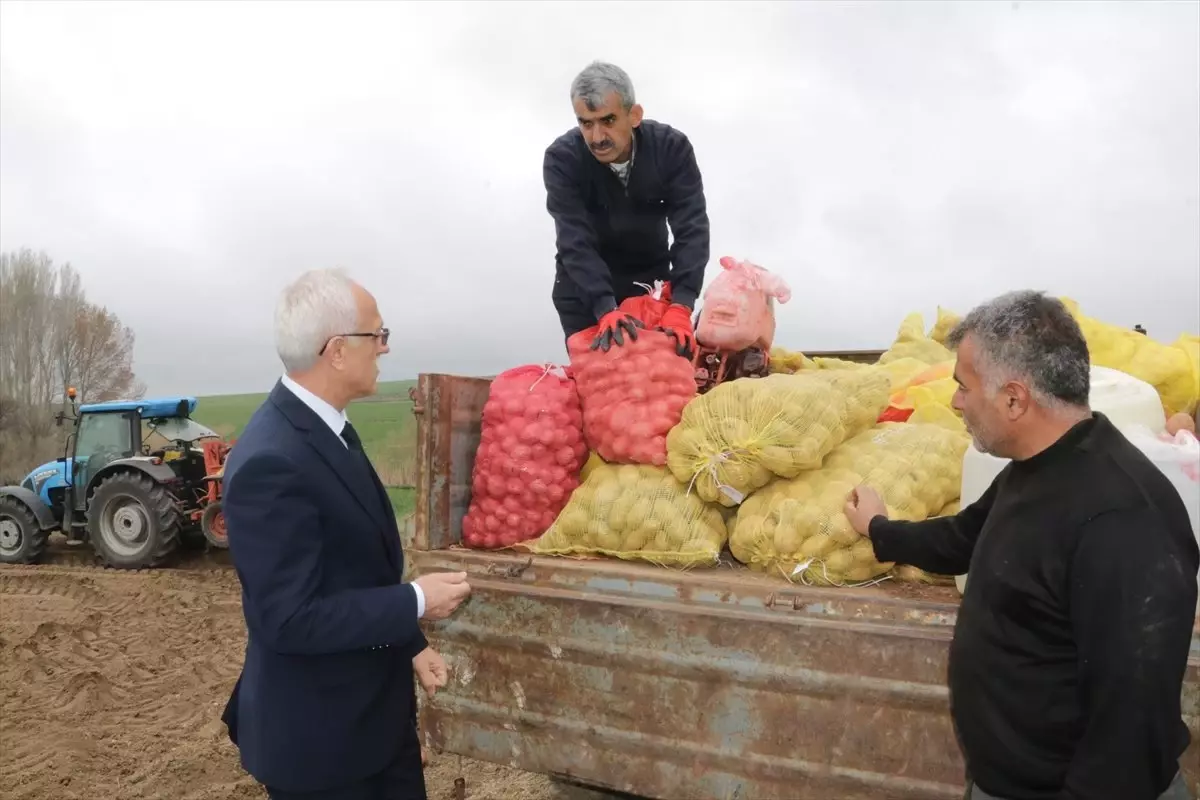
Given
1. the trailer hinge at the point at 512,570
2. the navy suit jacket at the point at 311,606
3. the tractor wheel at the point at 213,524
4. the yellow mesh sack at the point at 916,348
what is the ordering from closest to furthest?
the navy suit jacket at the point at 311,606
the trailer hinge at the point at 512,570
the yellow mesh sack at the point at 916,348
the tractor wheel at the point at 213,524

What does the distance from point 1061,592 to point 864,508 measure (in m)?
Result: 0.81

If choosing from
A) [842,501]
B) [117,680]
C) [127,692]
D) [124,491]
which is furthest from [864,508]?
[124,491]

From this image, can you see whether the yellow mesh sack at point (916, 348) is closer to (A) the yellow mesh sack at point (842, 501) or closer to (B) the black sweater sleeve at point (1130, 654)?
(A) the yellow mesh sack at point (842, 501)

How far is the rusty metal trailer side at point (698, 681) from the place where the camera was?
197 cm

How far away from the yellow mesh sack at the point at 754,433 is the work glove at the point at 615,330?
33 centimetres

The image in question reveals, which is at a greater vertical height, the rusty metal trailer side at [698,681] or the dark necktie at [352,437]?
the dark necktie at [352,437]

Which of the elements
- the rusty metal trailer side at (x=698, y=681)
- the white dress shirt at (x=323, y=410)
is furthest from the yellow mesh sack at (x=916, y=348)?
the white dress shirt at (x=323, y=410)

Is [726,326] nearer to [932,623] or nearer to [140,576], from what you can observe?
[932,623]

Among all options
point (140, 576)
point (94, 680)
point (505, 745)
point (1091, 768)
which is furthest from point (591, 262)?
point (140, 576)

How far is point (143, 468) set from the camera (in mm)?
9148

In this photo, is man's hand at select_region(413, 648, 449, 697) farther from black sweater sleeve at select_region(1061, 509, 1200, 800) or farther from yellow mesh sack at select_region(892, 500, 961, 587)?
black sweater sleeve at select_region(1061, 509, 1200, 800)

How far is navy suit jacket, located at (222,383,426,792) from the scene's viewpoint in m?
1.73

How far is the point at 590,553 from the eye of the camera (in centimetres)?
250

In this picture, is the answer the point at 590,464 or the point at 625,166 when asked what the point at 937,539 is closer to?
the point at 590,464
